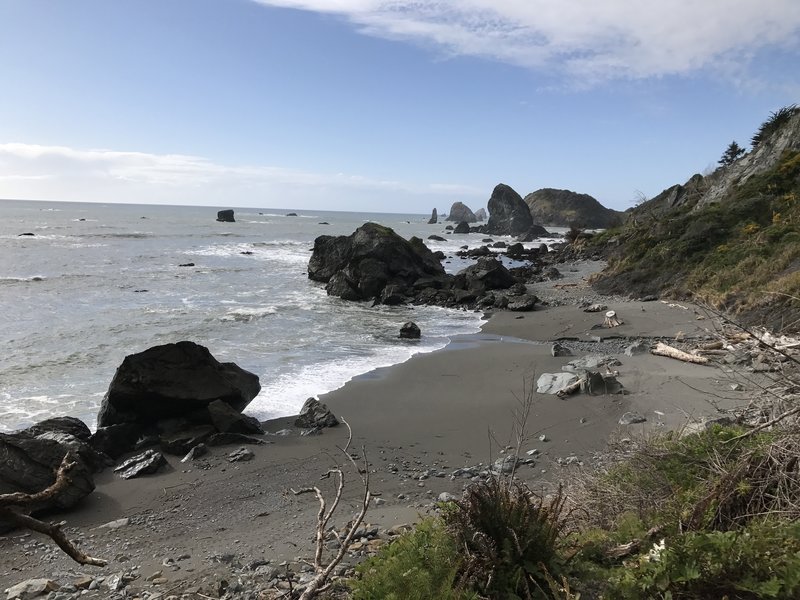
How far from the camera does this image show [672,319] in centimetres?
1677

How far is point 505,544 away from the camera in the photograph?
3551 millimetres

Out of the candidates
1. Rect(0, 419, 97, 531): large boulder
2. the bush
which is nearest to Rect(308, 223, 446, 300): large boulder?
Rect(0, 419, 97, 531): large boulder

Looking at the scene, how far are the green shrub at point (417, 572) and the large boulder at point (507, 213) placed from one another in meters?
88.6

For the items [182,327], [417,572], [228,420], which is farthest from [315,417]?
[182,327]

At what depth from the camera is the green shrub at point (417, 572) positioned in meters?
3.27

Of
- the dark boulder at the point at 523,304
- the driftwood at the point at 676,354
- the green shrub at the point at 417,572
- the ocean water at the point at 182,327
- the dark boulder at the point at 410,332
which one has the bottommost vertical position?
the ocean water at the point at 182,327

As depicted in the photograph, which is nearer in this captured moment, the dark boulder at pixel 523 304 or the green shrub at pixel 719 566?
the green shrub at pixel 719 566

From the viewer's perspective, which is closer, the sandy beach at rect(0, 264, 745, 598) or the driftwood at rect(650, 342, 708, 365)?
the sandy beach at rect(0, 264, 745, 598)

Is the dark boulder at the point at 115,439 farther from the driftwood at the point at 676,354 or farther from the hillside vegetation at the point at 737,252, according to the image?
the hillside vegetation at the point at 737,252

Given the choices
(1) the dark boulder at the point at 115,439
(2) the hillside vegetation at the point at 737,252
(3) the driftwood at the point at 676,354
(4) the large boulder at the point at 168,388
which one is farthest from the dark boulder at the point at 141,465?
(2) the hillside vegetation at the point at 737,252

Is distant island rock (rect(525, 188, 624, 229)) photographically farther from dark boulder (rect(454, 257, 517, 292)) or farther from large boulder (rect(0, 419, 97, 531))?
large boulder (rect(0, 419, 97, 531))

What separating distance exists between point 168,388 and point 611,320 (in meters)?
13.0

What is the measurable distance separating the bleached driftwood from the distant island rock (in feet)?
315

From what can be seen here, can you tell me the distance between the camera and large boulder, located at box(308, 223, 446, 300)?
27703 mm
